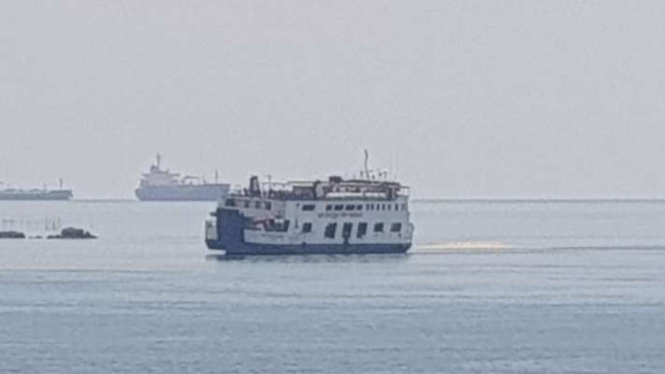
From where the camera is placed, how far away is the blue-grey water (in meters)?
74.8

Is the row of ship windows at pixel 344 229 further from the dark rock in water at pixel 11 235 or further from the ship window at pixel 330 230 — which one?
the dark rock in water at pixel 11 235

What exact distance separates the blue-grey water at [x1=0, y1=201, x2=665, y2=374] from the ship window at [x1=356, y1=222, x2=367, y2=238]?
2.16m

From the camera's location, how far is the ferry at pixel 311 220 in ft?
447

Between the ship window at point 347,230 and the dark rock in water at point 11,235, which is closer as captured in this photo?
A: the ship window at point 347,230

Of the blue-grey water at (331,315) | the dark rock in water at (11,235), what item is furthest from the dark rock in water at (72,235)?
the blue-grey water at (331,315)

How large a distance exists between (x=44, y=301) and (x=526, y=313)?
19.5 metres

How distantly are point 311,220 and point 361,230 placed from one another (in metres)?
2.82

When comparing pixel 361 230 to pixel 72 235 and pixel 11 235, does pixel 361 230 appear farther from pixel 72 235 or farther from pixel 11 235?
pixel 11 235

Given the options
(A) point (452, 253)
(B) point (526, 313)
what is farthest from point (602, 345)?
(A) point (452, 253)

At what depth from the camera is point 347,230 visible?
137500mm

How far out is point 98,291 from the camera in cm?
10725

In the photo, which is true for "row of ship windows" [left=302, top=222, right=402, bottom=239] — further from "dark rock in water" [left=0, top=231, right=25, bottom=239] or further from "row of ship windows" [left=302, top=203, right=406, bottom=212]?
"dark rock in water" [left=0, top=231, right=25, bottom=239]

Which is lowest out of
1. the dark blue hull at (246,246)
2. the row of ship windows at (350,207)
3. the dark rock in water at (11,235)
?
the dark rock in water at (11,235)

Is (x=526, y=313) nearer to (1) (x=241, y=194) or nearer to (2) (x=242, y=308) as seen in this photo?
(2) (x=242, y=308)
